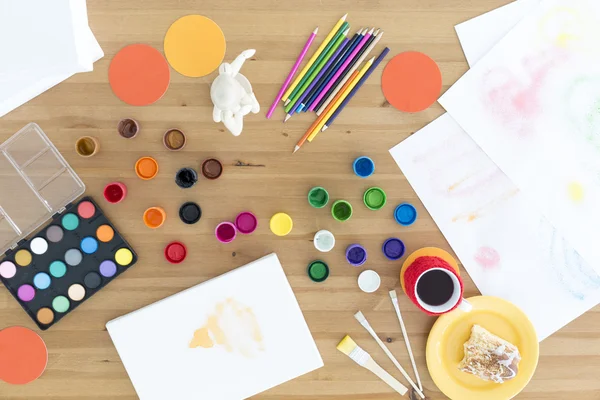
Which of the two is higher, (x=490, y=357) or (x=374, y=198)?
(x=374, y=198)

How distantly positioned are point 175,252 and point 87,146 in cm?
27

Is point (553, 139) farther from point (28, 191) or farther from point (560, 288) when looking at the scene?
point (28, 191)

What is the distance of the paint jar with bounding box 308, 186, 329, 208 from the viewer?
1.00 meters

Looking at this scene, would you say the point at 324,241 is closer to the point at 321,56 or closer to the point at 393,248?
the point at 393,248

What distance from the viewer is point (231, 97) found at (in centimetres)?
83

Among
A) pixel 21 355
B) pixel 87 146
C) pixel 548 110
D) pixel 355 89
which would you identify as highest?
pixel 548 110

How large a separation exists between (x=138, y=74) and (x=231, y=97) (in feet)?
0.86

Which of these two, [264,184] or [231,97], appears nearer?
[231,97]

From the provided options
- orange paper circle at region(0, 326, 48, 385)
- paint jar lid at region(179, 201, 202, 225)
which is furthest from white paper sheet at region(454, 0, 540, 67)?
orange paper circle at region(0, 326, 48, 385)

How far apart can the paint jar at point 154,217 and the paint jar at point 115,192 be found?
0.19 ft

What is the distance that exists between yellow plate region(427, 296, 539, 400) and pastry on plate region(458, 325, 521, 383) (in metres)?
0.02

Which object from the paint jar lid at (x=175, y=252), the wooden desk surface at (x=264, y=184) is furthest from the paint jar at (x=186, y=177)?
the paint jar lid at (x=175, y=252)

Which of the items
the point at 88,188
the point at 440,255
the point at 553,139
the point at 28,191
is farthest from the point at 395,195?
the point at 28,191

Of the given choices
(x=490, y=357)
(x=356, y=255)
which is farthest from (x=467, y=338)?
(x=356, y=255)
